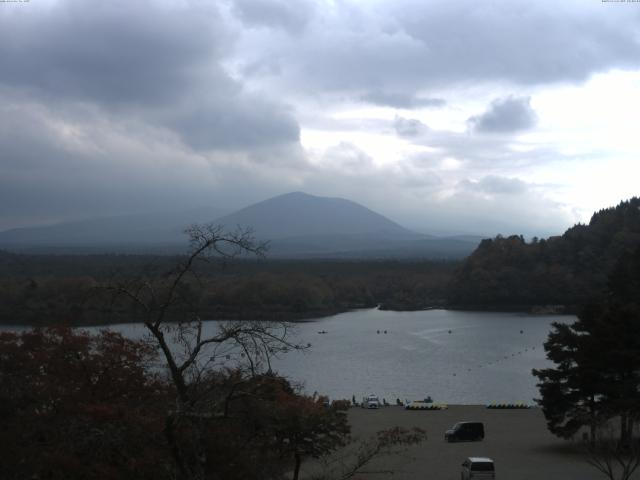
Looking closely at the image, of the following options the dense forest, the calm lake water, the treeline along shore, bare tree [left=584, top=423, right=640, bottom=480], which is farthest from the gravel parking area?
the treeline along shore

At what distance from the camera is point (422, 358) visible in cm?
1991

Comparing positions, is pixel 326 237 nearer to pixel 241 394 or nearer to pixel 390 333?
pixel 390 333

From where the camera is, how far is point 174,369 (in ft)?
9.09

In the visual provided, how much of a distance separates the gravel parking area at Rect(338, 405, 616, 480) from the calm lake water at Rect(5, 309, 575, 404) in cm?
188

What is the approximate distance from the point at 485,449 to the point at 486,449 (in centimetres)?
1

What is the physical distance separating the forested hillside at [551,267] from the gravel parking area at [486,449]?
2470 cm

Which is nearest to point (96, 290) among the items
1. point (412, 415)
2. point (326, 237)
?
point (412, 415)

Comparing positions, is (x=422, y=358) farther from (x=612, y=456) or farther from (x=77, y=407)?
(x=77, y=407)

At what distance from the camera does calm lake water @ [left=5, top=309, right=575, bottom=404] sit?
14898 mm

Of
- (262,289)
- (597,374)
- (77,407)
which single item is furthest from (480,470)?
(262,289)

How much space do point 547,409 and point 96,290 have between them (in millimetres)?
6701

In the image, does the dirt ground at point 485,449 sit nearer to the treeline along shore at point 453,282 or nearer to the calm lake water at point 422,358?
the calm lake water at point 422,358

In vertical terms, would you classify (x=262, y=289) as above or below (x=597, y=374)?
below

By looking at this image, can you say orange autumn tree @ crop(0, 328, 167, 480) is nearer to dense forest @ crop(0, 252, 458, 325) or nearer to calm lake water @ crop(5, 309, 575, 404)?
calm lake water @ crop(5, 309, 575, 404)
